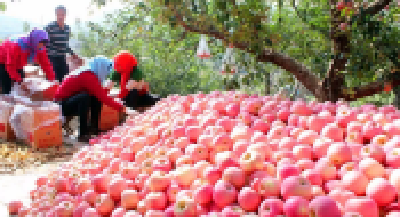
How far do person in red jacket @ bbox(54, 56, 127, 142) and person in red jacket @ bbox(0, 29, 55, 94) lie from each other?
63cm

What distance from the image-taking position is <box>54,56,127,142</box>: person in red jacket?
193 inches

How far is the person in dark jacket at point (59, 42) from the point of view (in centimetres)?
618

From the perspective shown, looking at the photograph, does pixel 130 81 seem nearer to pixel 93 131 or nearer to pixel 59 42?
pixel 93 131

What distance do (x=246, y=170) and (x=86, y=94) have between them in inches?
152

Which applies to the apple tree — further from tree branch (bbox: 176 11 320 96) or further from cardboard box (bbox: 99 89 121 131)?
cardboard box (bbox: 99 89 121 131)

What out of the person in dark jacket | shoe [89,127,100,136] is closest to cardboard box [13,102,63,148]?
shoe [89,127,100,136]

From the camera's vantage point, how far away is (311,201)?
54.5 inches

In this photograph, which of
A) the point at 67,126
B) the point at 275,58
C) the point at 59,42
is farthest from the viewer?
the point at 59,42

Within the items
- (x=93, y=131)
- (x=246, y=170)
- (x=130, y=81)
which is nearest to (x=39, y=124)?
(x=93, y=131)

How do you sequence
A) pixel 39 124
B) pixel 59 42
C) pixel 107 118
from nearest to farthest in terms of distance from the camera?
pixel 39 124 < pixel 107 118 < pixel 59 42

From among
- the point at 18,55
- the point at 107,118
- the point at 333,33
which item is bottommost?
the point at 107,118

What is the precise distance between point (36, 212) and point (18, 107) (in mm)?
3016

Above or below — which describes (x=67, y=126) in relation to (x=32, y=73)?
below

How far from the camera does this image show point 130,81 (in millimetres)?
5809
